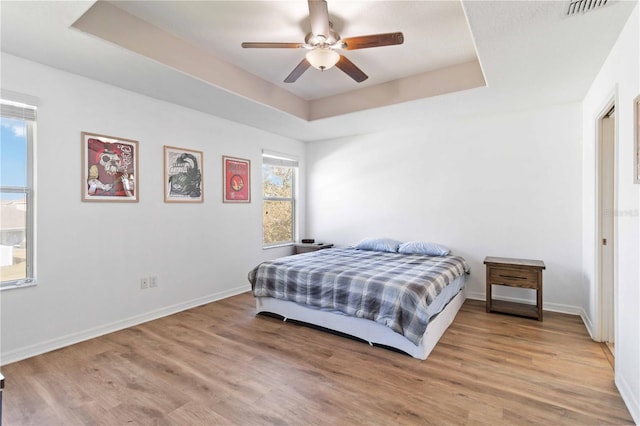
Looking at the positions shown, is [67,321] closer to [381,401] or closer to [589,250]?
[381,401]

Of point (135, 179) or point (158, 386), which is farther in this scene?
point (135, 179)

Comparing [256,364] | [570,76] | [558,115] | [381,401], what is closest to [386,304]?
[381,401]

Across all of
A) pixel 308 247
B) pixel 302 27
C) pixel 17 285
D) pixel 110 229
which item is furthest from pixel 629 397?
pixel 17 285

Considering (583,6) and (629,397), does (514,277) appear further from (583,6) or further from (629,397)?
(583,6)

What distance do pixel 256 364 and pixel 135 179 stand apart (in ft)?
7.62

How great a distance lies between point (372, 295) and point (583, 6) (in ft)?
7.89

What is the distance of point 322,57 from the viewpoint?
2.45 m

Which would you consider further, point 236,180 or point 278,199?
point 278,199

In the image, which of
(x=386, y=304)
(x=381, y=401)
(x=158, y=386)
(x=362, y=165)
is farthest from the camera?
(x=362, y=165)

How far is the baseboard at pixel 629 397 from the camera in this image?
174 cm

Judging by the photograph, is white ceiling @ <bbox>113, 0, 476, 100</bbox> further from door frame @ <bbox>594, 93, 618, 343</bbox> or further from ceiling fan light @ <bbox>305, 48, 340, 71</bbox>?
door frame @ <bbox>594, 93, 618, 343</bbox>

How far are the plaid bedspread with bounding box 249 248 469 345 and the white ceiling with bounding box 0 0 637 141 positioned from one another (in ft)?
6.11

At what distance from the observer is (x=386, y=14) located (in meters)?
2.37

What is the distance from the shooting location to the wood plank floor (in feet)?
6.09
